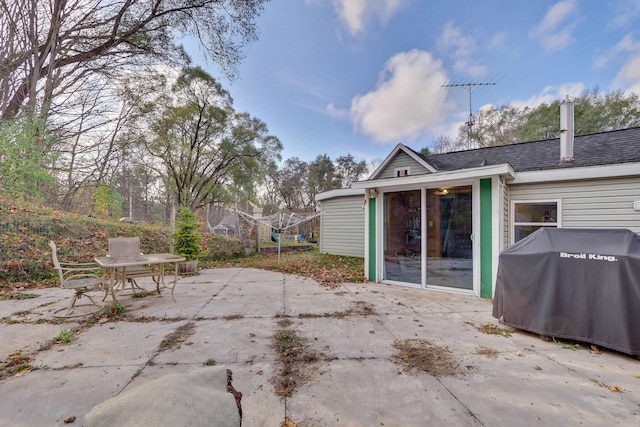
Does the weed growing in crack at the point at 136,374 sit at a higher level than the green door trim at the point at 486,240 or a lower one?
lower

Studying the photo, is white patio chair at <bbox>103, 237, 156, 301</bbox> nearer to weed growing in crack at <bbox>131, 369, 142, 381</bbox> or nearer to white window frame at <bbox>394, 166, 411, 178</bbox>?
weed growing in crack at <bbox>131, 369, 142, 381</bbox>

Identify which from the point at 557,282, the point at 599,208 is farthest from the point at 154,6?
the point at 599,208

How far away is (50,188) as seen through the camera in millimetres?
7648

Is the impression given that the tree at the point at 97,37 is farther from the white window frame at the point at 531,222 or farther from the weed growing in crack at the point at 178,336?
the white window frame at the point at 531,222

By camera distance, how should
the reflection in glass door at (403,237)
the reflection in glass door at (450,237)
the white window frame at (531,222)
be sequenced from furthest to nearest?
the reflection in glass door at (403,237) < the white window frame at (531,222) < the reflection in glass door at (450,237)

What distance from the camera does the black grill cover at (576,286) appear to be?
2.51 metres

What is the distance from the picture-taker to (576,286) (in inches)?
109

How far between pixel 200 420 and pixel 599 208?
23.5 feet

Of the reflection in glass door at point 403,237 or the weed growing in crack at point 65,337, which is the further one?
the reflection in glass door at point 403,237

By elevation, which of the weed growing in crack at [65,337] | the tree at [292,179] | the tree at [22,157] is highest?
the tree at [292,179]

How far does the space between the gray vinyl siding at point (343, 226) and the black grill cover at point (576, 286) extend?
640cm

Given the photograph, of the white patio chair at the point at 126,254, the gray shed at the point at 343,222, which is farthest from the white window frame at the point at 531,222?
the white patio chair at the point at 126,254

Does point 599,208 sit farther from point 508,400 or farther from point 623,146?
point 508,400

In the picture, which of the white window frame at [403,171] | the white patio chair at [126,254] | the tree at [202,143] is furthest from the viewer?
the tree at [202,143]
